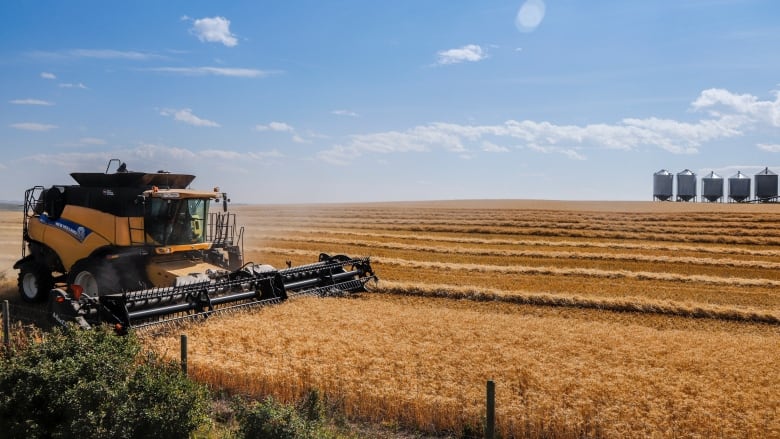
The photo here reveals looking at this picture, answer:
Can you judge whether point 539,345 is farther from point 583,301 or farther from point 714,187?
point 714,187

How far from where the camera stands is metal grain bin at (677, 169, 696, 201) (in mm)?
60625

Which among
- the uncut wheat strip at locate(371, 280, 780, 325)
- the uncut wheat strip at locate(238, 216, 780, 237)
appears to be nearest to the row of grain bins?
the uncut wheat strip at locate(238, 216, 780, 237)

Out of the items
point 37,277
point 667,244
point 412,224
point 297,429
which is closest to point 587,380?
point 297,429

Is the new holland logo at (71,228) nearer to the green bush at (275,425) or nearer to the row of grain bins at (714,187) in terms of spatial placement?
the green bush at (275,425)

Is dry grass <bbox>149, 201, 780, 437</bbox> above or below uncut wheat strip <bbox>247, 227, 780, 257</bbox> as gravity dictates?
below

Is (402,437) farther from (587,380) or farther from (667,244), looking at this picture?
(667,244)

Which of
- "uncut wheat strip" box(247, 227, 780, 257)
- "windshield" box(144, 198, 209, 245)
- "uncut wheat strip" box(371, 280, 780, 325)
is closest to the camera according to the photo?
"windshield" box(144, 198, 209, 245)

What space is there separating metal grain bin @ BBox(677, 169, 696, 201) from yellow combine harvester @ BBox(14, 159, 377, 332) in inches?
2152

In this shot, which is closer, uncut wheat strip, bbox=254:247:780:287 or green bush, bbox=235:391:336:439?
green bush, bbox=235:391:336:439

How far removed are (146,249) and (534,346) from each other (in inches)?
323

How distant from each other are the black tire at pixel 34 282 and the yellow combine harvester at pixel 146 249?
0.02m

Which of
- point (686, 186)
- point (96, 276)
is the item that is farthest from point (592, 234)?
point (686, 186)

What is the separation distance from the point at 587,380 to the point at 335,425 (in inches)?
137

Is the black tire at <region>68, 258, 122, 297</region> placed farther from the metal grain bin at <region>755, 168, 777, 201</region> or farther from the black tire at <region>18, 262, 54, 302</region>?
the metal grain bin at <region>755, 168, 777, 201</region>
